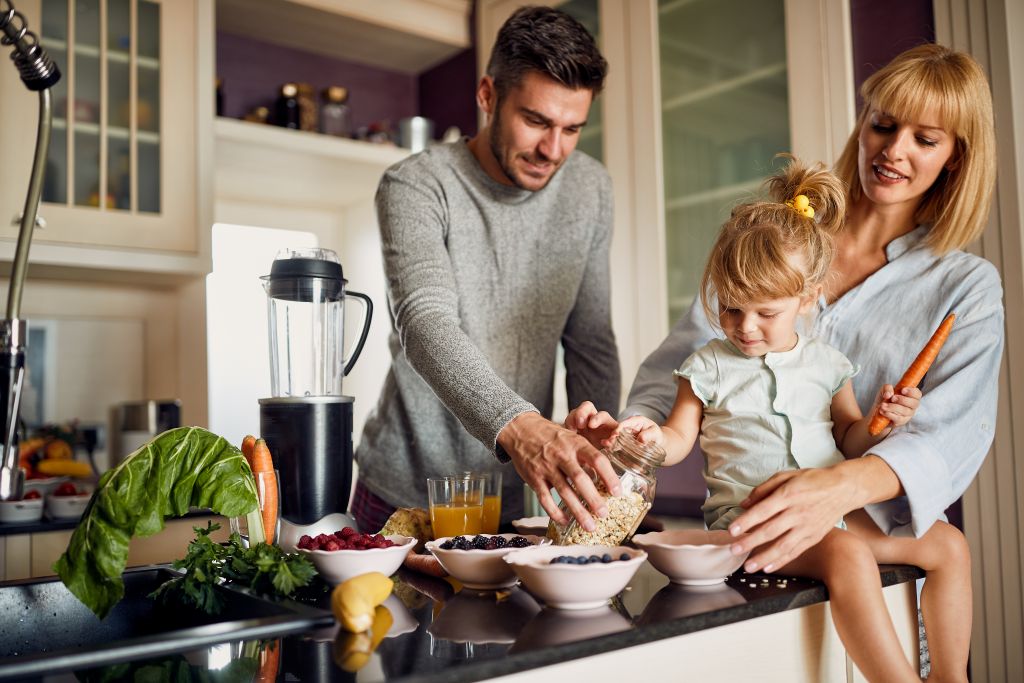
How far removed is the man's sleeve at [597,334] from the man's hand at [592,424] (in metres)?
0.68

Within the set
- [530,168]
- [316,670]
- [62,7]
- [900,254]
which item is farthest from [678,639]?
[62,7]

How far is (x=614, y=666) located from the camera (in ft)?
3.11

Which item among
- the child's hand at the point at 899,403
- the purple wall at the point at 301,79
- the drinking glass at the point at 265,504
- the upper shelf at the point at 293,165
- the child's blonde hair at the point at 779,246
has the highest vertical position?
the purple wall at the point at 301,79

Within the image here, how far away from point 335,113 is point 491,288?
68.8 inches

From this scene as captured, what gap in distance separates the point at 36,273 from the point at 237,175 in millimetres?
797

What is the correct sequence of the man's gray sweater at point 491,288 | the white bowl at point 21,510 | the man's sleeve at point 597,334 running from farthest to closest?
the white bowl at point 21,510 < the man's sleeve at point 597,334 < the man's gray sweater at point 491,288

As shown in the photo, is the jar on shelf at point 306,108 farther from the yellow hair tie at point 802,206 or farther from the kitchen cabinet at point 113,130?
the yellow hair tie at point 802,206

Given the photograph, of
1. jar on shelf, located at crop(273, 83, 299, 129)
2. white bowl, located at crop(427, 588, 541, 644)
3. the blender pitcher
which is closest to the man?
the blender pitcher

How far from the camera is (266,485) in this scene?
1240 millimetres

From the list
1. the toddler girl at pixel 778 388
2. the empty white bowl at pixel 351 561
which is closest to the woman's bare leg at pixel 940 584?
the toddler girl at pixel 778 388

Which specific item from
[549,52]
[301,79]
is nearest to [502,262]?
[549,52]

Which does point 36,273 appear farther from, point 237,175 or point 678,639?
point 678,639

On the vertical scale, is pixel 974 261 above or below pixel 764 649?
above

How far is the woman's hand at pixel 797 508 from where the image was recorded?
3.75 feet
